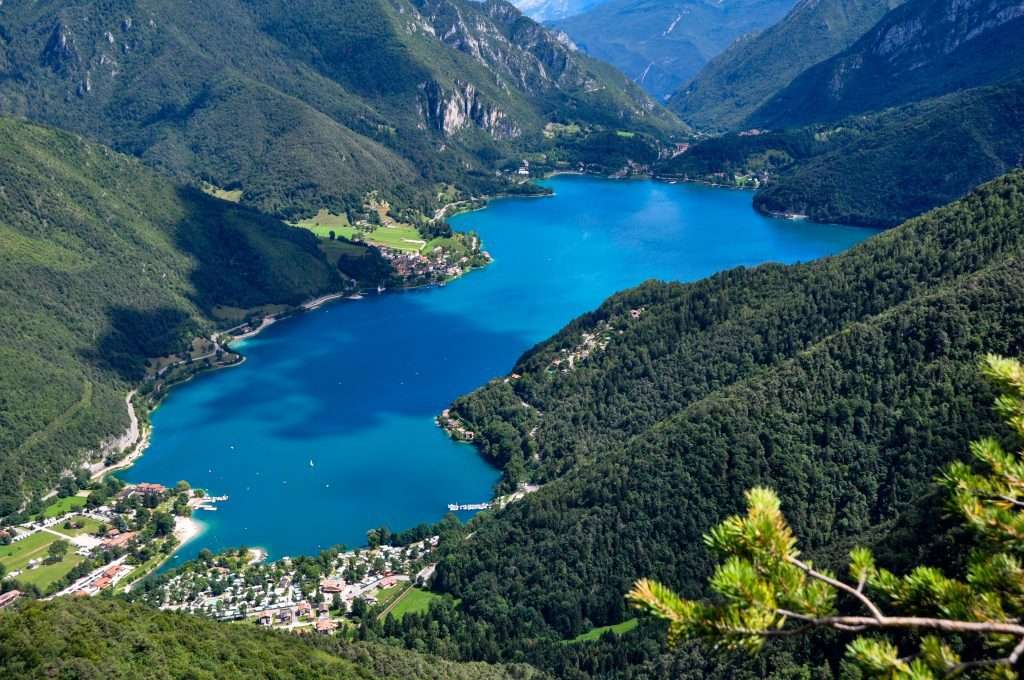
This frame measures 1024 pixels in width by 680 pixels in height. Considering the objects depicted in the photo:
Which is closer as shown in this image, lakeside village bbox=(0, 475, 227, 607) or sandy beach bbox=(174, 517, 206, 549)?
lakeside village bbox=(0, 475, 227, 607)

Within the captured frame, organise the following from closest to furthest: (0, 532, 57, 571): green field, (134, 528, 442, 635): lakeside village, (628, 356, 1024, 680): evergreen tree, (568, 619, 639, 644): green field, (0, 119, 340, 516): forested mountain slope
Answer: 1. (628, 356, 1024, 680): evergreen tree
2. (568, 619, 639, 644): green field
3. (134, 528, 442, 635): lakeside village
4. (0, 532, 57, 571): green field
5. (0, 119, 340, 516): forested mountain slope

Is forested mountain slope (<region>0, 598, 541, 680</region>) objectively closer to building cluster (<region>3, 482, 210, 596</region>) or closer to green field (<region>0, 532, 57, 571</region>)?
building cluster (<region>3, 482, 210, 596</region>)

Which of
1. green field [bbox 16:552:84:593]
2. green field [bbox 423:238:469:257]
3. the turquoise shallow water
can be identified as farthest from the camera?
green field [bbox 423:238:469:257]

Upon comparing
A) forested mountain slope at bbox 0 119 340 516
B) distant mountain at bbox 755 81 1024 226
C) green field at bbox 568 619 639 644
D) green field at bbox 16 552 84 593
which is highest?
distant mountain at bbox 755 81 1024 226

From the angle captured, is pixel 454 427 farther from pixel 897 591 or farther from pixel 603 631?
pixel 897 591

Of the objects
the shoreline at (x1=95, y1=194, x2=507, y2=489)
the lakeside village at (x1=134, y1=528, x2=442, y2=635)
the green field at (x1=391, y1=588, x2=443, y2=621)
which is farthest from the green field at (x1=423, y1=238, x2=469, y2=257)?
the green field at (x1=391, y1=588, x2=443, y2=621)

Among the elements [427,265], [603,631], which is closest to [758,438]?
[603,631]
